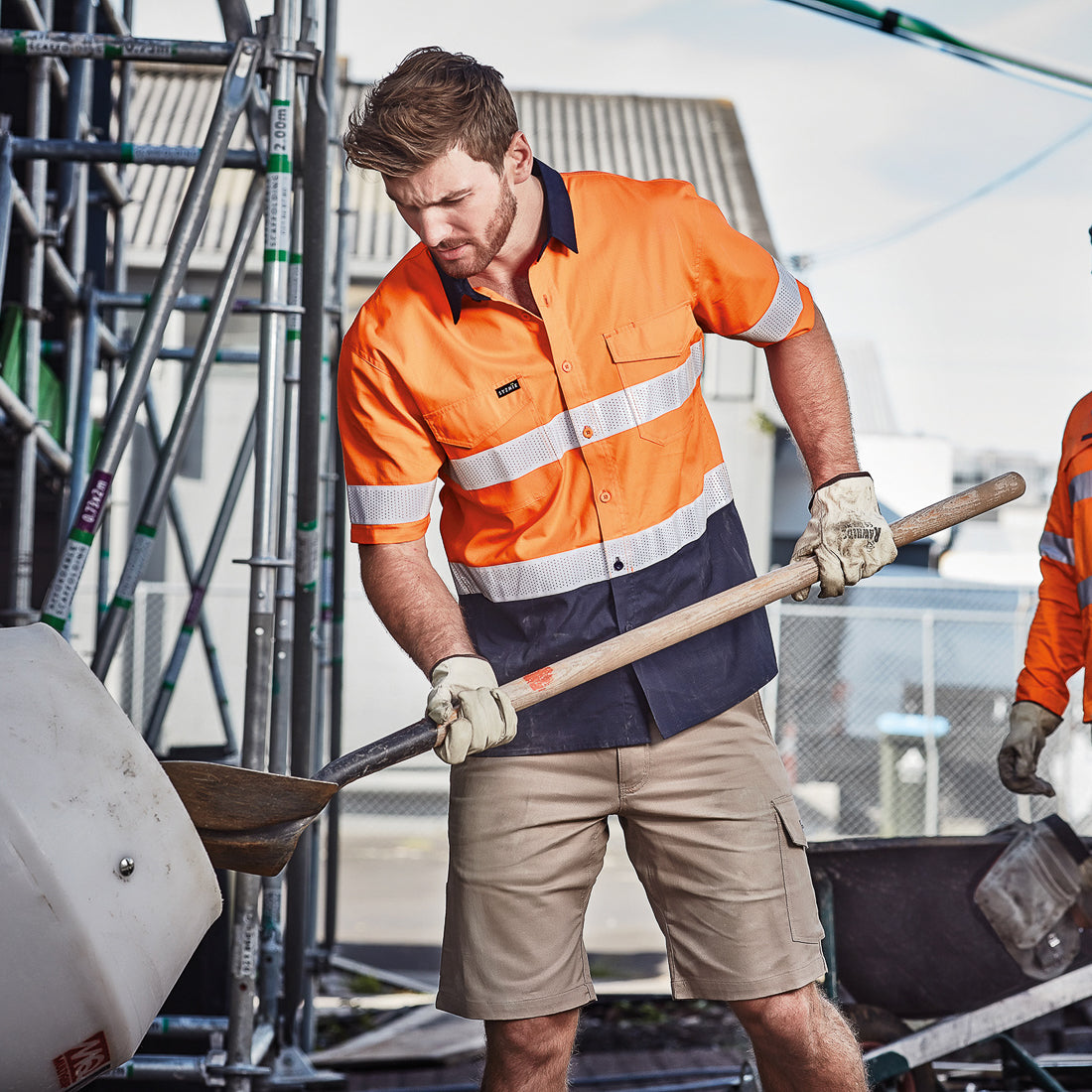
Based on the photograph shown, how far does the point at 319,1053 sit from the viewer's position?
4.17 meters

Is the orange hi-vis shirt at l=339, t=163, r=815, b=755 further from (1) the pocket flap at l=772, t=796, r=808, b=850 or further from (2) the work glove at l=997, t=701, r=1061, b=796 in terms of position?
(2) the work glove at l=997, t=701, r=1061, b=796

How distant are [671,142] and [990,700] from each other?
7356 mm

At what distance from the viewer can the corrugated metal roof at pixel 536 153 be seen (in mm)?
11422

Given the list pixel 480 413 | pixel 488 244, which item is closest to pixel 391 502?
pixel 480 413

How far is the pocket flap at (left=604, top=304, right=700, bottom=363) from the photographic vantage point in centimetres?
210

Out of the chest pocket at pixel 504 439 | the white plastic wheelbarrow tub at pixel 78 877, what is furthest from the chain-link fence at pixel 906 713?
the white plastic wheelbarrow tub at pixel 78 877

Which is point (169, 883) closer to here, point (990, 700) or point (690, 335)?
point (690, 335)

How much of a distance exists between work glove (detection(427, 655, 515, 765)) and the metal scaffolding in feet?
2.52

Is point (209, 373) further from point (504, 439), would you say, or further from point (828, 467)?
point (828, 467)

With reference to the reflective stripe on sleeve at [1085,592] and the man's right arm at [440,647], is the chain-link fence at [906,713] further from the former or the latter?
the man's right arm at [440,647]

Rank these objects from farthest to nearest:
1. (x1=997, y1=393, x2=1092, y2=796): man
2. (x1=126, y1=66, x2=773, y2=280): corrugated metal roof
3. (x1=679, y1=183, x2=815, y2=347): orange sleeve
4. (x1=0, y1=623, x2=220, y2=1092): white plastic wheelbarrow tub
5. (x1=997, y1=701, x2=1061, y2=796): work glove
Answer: (x1=126, y1=66, x2=773, y2=280): corrugated metal roof
(x1=997, y1=701, x2=1061, y2=796): work glove
(x1=997, y1=393, x2=1092, y2=796): man
(x1=679, y1=183, x2=815, y2=347): orange sleeve
(x1=0, y1=623, x2=220, y2=1092): white plastic wheelbarrow tub

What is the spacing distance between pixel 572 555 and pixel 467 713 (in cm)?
34

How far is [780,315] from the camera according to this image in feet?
7.22

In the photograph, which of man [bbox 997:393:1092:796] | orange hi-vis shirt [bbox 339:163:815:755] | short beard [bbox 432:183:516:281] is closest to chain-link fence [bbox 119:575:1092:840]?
man [bbox 997:393:1092:796]
